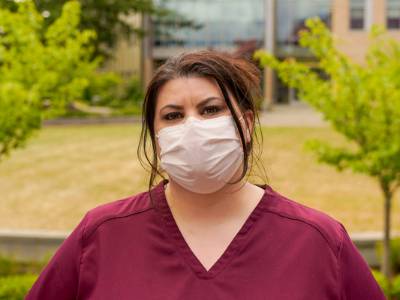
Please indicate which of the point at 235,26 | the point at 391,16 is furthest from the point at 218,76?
the point at 235,26

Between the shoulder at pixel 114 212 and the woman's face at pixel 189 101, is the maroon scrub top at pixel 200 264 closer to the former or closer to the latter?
the shoulder at pixel 114 212

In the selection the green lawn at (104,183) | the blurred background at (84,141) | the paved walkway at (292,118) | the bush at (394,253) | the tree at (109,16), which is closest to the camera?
the blurred background at (84,141)

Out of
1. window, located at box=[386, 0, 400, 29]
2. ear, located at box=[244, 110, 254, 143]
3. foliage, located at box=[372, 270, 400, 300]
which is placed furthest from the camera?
window, located at box=[386, 0, 400, 29]

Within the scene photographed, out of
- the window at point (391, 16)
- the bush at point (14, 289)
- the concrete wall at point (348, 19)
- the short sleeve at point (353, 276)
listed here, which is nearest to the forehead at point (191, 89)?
the short sleeve at point (353, 276)

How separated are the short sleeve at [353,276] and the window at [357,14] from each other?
35.4 meters

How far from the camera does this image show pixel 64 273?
185cm

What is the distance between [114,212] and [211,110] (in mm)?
427

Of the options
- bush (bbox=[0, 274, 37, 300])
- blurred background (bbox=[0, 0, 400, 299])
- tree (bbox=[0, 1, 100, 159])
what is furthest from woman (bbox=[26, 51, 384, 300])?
tree (bbox=[0, 1, 100, 159])

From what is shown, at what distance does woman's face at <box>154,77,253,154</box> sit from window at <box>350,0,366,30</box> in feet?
116

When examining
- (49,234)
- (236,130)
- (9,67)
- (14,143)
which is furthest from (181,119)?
(49,234)

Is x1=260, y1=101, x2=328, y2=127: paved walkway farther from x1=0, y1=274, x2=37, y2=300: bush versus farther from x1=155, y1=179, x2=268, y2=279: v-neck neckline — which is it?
x1=155, y1=179, x2=268, y2=279: v-neck neckline

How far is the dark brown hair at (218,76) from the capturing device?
70.3 inches

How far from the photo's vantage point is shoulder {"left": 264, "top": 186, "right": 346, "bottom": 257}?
69.1 inches

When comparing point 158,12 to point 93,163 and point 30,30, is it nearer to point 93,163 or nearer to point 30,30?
point 93,163
